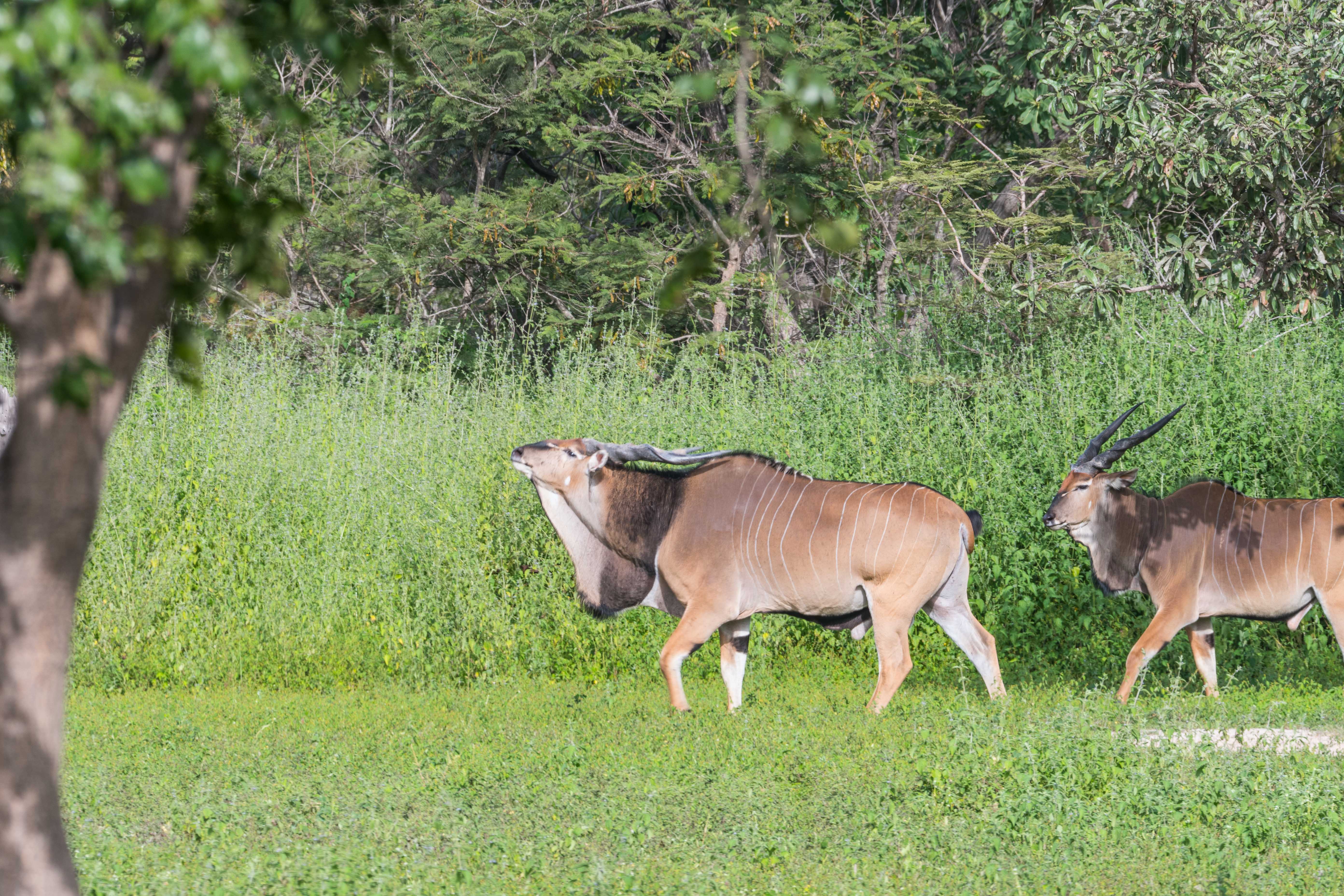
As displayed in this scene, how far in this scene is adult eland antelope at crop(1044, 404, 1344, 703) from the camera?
287 inches

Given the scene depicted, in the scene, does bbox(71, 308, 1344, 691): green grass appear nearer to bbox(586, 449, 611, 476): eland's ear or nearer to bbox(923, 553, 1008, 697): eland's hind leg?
bbox(923, 553, 1008, 697): eland's hind leg

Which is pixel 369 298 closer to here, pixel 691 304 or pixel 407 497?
pixel 691 304

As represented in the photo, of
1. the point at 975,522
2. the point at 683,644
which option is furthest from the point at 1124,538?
the point at 683,644

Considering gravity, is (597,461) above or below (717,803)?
above

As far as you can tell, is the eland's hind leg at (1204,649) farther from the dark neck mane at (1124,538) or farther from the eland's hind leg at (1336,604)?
the eland's hind leg at (1336,604)

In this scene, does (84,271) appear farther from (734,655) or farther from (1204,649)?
(1204,649)

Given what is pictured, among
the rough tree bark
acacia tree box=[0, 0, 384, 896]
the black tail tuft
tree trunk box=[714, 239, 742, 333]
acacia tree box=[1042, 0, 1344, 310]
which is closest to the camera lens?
acacia tree box=[0, 0, 384, 896]

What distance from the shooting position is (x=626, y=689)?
28.3 feet

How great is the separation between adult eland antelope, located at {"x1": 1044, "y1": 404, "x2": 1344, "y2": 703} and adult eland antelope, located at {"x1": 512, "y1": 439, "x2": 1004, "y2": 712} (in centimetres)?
68

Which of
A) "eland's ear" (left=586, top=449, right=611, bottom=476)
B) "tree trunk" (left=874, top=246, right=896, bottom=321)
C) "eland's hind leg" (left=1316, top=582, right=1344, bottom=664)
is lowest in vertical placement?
"eland's hind leg" (left=1316, top=582, right=1344, bottom=664)

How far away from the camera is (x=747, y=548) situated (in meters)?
7.37

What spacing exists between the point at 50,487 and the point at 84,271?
681mm

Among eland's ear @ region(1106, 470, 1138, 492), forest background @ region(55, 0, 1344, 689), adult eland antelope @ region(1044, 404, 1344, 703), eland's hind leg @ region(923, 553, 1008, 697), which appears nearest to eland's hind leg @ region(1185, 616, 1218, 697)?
adult eland antelope @ region(1044, 404, 1344, 703)

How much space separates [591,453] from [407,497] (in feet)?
10.4
